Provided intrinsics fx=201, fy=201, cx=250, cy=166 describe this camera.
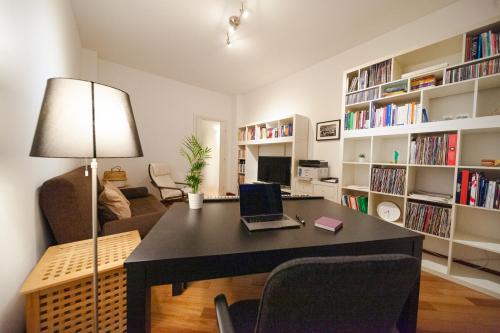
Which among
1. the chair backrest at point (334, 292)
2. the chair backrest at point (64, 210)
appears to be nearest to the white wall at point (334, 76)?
the chair backrest at point (334, 292)

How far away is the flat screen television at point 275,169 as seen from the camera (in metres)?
3.67

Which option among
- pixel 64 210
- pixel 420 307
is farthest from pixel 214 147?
pixel 420 307

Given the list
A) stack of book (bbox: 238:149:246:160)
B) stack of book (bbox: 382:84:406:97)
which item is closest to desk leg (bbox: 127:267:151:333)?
stack of book (bbox: 382:84:406:97)

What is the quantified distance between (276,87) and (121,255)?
4110mm

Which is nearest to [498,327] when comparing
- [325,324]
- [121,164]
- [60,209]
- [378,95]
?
[325,324]

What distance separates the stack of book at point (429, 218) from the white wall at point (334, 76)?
1122mm

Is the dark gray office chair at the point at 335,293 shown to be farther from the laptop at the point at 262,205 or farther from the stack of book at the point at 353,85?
the stack of book at the point at 353,85

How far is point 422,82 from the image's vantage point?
2.08 metres

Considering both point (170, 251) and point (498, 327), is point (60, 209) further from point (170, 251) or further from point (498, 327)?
point (498, 327)

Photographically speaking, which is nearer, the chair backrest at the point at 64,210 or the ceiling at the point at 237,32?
the chair backrest at the point at 64,210

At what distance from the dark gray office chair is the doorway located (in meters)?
4.78

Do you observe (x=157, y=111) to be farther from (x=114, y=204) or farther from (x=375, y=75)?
(x=375, y=75)

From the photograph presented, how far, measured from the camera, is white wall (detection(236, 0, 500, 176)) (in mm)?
1993

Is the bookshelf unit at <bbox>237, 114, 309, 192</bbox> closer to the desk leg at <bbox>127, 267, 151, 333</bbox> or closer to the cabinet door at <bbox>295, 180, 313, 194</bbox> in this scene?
the cabinet door at <bbox>295, 180, 313, 194</bbox>
